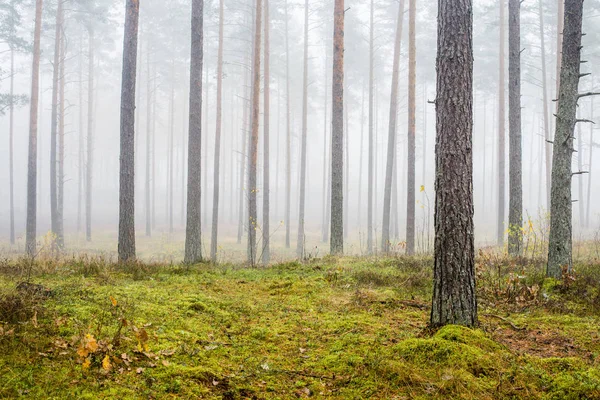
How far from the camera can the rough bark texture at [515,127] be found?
11172mm

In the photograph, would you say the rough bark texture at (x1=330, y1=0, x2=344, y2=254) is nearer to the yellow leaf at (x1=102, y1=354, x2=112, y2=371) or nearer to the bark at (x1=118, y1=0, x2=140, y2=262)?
the bark at (x1=118, y1=0, x2=140, y2=262)

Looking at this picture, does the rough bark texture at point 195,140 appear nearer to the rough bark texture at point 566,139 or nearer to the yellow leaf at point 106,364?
the yellow leaf at point 106,364

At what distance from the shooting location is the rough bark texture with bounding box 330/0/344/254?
1248 cm

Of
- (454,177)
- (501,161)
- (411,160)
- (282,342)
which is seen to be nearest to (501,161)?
(501,161)

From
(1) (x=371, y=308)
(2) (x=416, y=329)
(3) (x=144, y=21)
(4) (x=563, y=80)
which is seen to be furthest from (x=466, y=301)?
(3) (x=144, y=21)

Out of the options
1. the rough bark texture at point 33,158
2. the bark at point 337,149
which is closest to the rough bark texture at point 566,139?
the bark at point 337,149

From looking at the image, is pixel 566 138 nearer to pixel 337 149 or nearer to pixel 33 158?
pixel 337 149

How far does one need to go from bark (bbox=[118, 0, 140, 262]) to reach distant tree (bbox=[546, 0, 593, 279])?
9037 millimetres

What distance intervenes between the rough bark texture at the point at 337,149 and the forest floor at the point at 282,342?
18.4ft

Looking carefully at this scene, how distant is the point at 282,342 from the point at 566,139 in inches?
253

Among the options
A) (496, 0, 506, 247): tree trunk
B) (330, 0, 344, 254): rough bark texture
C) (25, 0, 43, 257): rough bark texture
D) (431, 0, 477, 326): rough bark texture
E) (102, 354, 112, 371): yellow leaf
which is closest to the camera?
(102, 354, 112, 371): yellow leaf

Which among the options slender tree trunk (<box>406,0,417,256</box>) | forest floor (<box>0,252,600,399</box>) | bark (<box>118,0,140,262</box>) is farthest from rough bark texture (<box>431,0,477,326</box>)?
slender tree trunk (<box>406,0,417,256</box>)

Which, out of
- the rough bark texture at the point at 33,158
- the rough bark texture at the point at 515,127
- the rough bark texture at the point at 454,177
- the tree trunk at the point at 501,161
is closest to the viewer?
the rough bark texture at the point at 454,177

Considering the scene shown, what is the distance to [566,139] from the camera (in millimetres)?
7285
